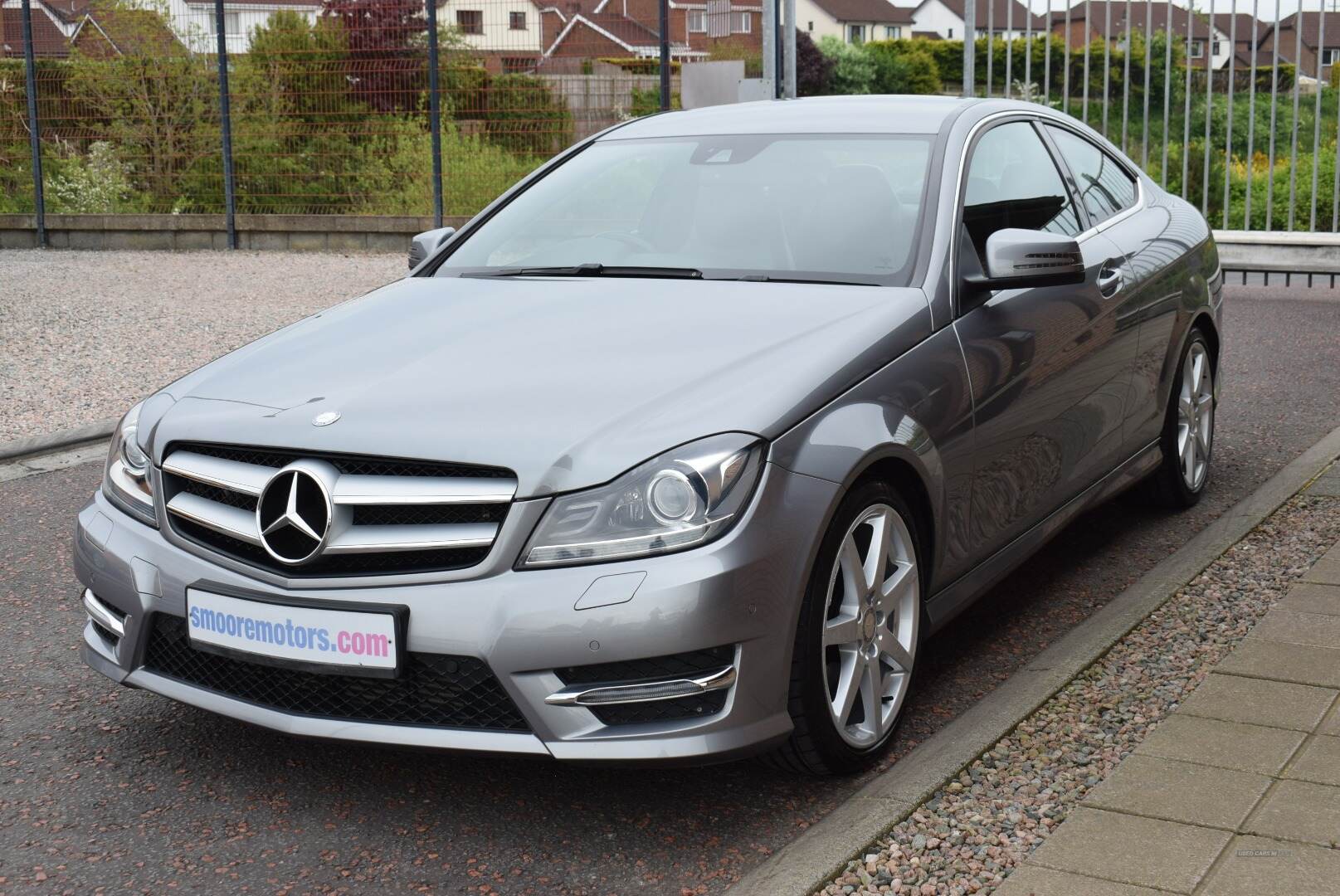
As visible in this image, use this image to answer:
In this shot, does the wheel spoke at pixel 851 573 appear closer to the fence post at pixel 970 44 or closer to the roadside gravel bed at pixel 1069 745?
the roadside gravel bed at pixel 1069 745

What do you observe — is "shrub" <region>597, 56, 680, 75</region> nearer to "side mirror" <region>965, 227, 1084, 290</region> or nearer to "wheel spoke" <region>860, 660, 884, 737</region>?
"side mirror" <region>965, 227, 1084, 290</region>

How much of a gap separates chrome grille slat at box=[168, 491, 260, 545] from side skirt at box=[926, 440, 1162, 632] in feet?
5.34

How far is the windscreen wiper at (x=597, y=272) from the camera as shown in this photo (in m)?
4.18

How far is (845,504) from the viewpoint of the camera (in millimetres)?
3311

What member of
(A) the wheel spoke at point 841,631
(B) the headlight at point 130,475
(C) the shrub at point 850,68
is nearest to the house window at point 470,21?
(B) the headlight at point 130,475

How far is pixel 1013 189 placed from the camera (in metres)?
4.72

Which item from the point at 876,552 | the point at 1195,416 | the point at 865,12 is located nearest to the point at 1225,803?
the point at 876,552

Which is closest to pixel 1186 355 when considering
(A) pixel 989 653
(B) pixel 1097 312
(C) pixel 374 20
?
(B) pixel 1097 312

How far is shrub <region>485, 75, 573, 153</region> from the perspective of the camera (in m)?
15.1

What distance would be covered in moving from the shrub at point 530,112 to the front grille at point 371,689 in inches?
481

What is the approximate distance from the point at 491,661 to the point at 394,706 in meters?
0.27

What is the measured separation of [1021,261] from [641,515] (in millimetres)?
1546

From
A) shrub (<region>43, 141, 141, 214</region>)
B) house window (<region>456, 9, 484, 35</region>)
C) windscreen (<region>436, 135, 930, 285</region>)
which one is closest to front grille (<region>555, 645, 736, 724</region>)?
windscreen (<region>436, 135, 930, 285</region>)

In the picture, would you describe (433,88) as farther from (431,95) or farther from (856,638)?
(856,638)
